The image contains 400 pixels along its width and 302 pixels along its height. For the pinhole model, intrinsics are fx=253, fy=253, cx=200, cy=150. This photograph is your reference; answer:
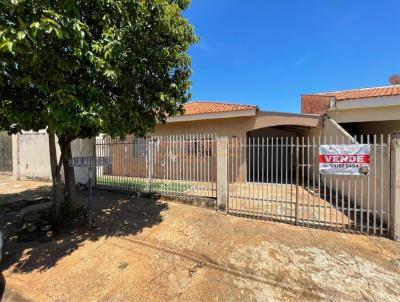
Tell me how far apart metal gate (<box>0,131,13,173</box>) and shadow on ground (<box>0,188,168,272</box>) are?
360 inches

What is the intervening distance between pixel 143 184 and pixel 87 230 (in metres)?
2.95

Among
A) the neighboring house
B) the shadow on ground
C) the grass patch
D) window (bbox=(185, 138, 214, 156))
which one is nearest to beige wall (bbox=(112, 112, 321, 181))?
window (bbox=(185, 138, 214, 156))

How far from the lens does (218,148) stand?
639 centimetres

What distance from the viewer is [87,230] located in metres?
5.57

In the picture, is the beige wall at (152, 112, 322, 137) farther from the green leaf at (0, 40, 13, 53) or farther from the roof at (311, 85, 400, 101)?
the green leaf at (0, 40, 13, 53)

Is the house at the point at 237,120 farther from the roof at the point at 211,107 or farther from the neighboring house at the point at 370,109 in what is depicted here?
the neighboring house at the point at 370,109

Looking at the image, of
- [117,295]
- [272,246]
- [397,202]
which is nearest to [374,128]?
[397,202]

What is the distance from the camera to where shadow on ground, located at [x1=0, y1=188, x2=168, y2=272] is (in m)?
4.44

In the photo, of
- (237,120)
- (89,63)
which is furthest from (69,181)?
(237,120)

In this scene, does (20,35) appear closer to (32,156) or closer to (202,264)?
(202,264)

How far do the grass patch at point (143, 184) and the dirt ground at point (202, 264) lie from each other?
1779 millimetres

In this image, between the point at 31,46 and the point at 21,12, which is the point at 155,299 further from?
the point at 21,12

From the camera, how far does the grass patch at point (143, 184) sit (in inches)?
304

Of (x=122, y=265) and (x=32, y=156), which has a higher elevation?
(x=32, y=156)
